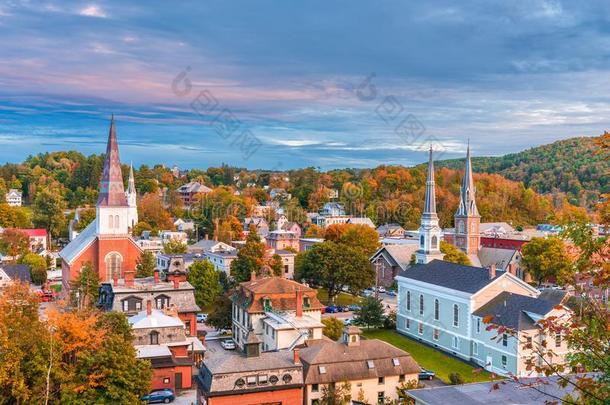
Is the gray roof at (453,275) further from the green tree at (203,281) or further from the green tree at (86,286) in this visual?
the green tree at (86,286)

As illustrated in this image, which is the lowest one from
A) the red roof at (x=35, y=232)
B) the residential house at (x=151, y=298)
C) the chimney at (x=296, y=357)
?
the chimney at (x=296, y=357)

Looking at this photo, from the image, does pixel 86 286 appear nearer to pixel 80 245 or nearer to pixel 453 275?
pixel 80 245

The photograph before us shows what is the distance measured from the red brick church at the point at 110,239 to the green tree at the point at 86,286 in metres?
3.43

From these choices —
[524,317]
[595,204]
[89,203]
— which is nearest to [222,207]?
Answer: [89,203]

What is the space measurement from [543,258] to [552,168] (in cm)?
9891

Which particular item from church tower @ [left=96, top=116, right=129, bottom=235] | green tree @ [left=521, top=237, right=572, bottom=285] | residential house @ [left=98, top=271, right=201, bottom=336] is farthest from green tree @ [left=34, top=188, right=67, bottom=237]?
green tree @ [left=521, top=237, right=572, bottom=285]

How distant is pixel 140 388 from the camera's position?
25781mm

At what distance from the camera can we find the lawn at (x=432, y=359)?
114 ft

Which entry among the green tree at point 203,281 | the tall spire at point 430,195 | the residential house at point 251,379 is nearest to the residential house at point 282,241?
the tall spire at point 430,195

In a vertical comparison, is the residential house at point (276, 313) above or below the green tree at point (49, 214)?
below

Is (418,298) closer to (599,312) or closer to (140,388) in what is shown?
(140,388)

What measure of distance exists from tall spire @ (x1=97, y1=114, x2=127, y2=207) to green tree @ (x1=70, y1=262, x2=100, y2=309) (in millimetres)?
7213

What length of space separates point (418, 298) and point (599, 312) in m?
36.1

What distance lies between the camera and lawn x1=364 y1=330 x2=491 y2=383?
1363 inches
